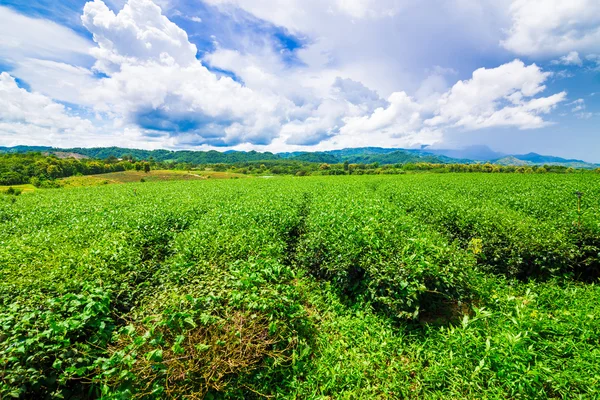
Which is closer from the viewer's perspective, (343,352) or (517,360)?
(517,360)

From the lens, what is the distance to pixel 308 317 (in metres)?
5.84

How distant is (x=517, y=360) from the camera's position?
3783 mm

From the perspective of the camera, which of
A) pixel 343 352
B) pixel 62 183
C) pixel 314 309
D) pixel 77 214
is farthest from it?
pixel 62 183

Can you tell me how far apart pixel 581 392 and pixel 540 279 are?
5.68m

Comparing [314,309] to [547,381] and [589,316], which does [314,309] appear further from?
[589,316]

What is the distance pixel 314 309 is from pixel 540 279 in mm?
7339

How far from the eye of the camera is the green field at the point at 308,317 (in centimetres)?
342

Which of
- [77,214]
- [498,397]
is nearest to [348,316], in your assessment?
[498,397]

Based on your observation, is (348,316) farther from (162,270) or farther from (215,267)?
(162,270)

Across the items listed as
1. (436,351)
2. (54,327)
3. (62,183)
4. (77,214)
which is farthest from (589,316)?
(62,183)

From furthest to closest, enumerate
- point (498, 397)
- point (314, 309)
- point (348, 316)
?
point (314, 309)
point (348, 316)
point (498, 397)

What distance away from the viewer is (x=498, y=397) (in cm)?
347

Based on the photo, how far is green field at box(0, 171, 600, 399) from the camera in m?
3.42

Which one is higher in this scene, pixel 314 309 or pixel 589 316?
pixel 589 316
